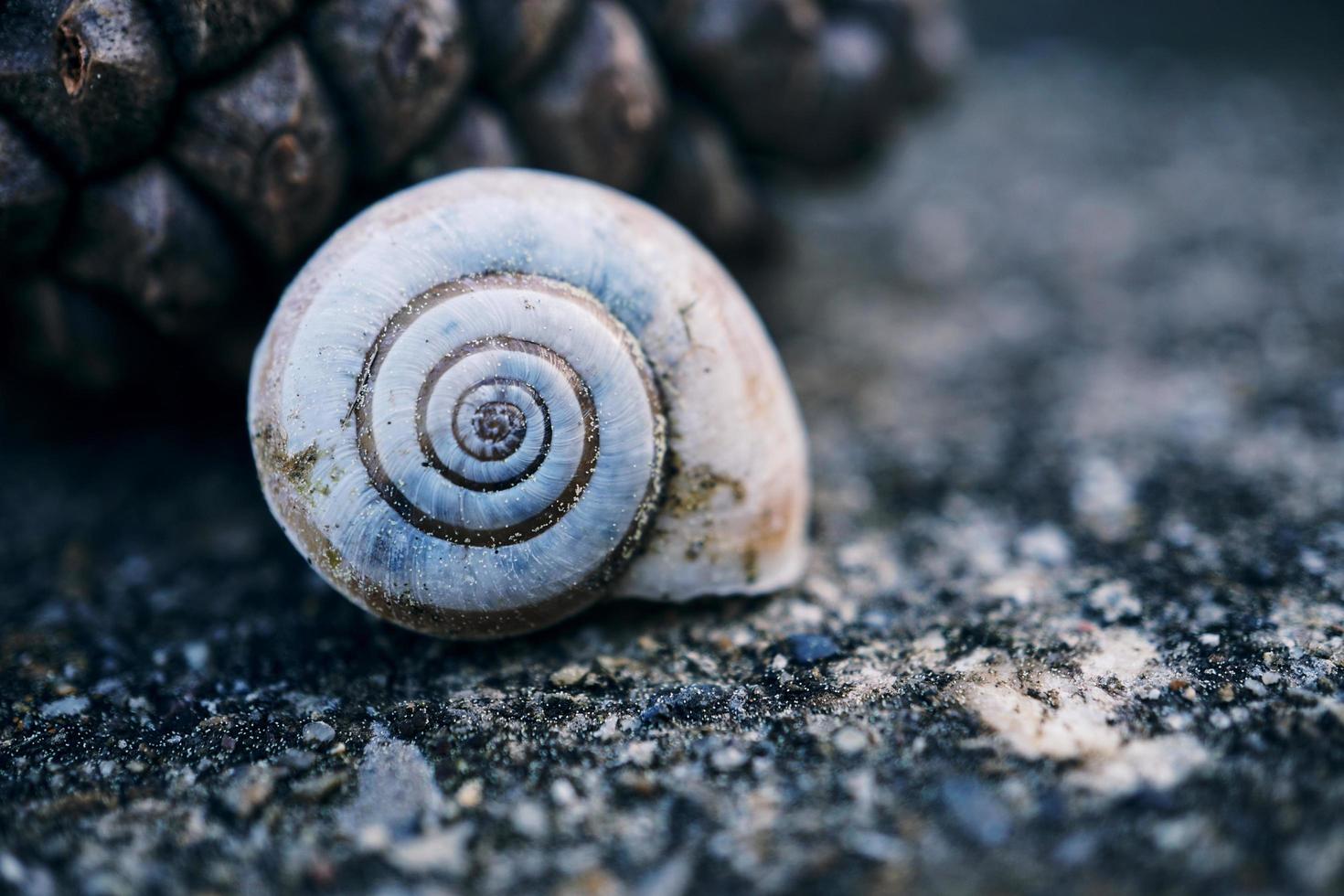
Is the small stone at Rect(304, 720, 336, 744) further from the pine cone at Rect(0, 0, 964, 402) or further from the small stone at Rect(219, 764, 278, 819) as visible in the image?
the pine cone at Rect(0, 0, 964, 402)

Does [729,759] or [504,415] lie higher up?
[504,415]

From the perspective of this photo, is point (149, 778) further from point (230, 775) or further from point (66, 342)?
point (66, 342)

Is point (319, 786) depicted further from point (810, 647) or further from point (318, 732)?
point (810, 647)

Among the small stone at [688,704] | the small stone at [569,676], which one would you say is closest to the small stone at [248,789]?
the small stone at [569,676]

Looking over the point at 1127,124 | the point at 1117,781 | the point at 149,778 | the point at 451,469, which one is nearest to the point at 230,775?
the point at 149,778

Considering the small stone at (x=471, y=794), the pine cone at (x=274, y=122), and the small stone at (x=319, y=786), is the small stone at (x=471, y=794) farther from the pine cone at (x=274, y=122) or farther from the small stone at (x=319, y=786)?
the pine cone at (x=274, y=122)

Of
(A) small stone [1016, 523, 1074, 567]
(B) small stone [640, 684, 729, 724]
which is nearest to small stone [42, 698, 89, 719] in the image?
(B) small stone [640, 684, 729, 724]

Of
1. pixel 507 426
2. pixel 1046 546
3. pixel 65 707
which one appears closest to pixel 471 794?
pixel 507 426
